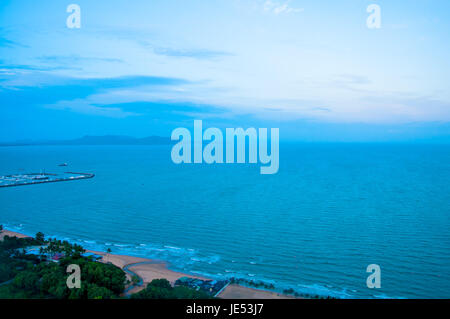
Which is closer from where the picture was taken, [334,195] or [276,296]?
[276,296]

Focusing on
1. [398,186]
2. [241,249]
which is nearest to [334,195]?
[398,186]

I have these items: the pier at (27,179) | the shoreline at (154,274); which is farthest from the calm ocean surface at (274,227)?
the pier at (27,179)

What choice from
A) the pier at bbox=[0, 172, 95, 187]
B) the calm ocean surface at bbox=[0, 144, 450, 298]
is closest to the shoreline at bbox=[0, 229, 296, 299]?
the calm ocean surface at bbox=[0, 144, 450, 298]

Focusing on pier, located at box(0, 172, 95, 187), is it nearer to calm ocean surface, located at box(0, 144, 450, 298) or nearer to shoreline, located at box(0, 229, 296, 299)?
calm ocean surface, located at box(0, 144, 450, 298)

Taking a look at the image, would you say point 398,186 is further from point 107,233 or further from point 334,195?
point 107,233
